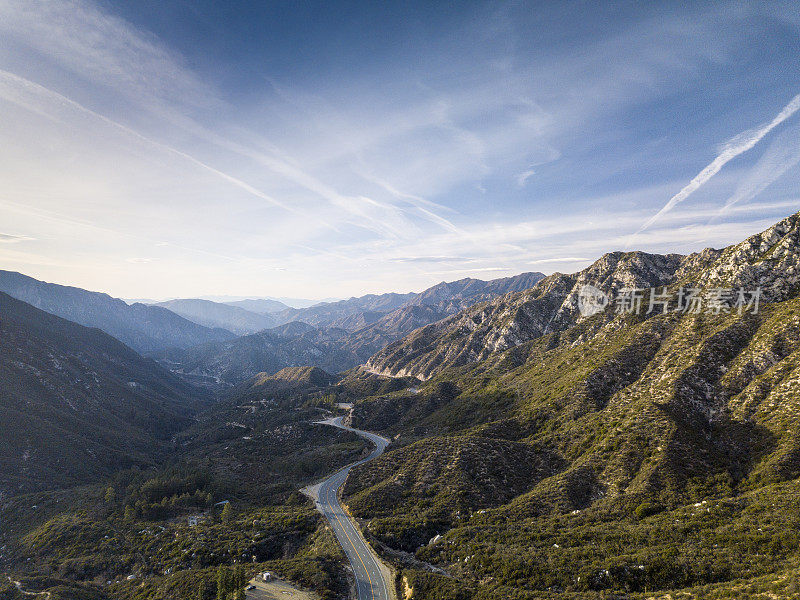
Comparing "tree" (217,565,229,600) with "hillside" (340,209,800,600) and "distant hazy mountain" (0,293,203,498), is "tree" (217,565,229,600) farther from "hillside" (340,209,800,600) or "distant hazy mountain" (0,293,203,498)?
"distant hazy mountain" (0,293,203,498)

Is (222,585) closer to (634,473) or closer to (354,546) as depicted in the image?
(354,546)

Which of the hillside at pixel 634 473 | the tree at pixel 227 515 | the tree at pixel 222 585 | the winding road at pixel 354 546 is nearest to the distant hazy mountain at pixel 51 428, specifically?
the tree at pixel 227 515

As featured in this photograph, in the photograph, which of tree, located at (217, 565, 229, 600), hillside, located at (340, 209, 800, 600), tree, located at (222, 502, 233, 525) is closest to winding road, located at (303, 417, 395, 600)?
hillside, located at (340, 209, 800, 600)

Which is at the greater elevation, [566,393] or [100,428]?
[566,393]

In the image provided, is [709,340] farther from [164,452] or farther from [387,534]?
[164,452]

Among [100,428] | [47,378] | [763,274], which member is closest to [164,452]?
[100,428]

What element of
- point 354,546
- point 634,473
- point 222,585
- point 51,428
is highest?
point 634,473

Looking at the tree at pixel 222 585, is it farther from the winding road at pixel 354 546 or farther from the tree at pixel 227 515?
the tree at pixel 227 515

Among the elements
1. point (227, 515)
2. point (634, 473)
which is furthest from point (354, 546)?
point (634, 473)

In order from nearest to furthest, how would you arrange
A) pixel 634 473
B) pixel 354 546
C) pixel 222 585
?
pixel 222 585 → pixel 354 546 → pixel 634 473
